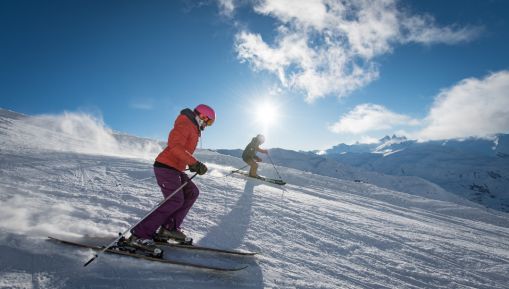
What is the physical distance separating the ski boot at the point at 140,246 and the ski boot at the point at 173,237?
1.39 ft

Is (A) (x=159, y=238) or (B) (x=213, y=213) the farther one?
(B) (x=213, y=213)

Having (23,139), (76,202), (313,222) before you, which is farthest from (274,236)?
(23,139)

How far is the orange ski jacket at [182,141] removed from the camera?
476 centimetres

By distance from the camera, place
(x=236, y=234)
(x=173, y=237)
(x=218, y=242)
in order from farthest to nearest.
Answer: (x=236, y=234) < (x=218, y=242) < (x=173, y=237)

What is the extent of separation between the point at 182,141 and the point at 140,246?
158 cm

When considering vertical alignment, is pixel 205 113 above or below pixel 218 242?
above

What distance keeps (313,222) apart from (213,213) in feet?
7.79

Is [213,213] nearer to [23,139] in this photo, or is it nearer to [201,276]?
[201,276]

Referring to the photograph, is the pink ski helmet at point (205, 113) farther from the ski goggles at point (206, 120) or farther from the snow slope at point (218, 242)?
the snow slope at point (218, 242)

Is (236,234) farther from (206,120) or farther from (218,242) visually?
(206,120)

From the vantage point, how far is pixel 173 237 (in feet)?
16.4

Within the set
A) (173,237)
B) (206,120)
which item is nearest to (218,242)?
(173,237)

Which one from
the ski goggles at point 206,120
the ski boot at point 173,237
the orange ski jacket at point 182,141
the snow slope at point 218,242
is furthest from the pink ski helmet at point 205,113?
the snow slope at point 218,242

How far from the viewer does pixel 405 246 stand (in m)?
6.84
